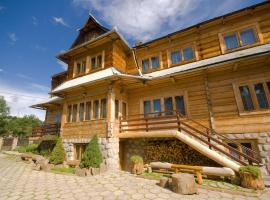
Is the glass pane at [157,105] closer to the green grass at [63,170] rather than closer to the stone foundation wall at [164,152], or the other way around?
the stone foundation wall at [164,152]

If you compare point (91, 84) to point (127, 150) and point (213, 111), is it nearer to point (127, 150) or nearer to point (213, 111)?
point (127, 150)

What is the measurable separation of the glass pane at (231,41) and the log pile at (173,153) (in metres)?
7.88

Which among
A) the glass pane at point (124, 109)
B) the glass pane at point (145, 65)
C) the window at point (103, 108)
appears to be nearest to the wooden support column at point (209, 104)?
the glass pane at point (145, 65)

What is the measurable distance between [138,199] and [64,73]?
2112 cm

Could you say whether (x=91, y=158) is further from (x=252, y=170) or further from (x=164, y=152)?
(x=252, y=170)

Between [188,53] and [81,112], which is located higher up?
[188,53]

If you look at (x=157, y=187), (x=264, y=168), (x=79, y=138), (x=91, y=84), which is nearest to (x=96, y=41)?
(x=91, y=84)

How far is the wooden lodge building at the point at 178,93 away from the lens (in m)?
10.1

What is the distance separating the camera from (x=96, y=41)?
1470cm

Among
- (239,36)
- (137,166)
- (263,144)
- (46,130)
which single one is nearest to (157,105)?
(137,166)

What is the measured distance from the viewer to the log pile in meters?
10.7

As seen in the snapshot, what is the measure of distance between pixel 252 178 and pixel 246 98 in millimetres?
5410

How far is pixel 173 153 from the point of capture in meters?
11.6

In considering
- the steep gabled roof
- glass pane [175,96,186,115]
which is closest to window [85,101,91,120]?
the steep gabled roof
